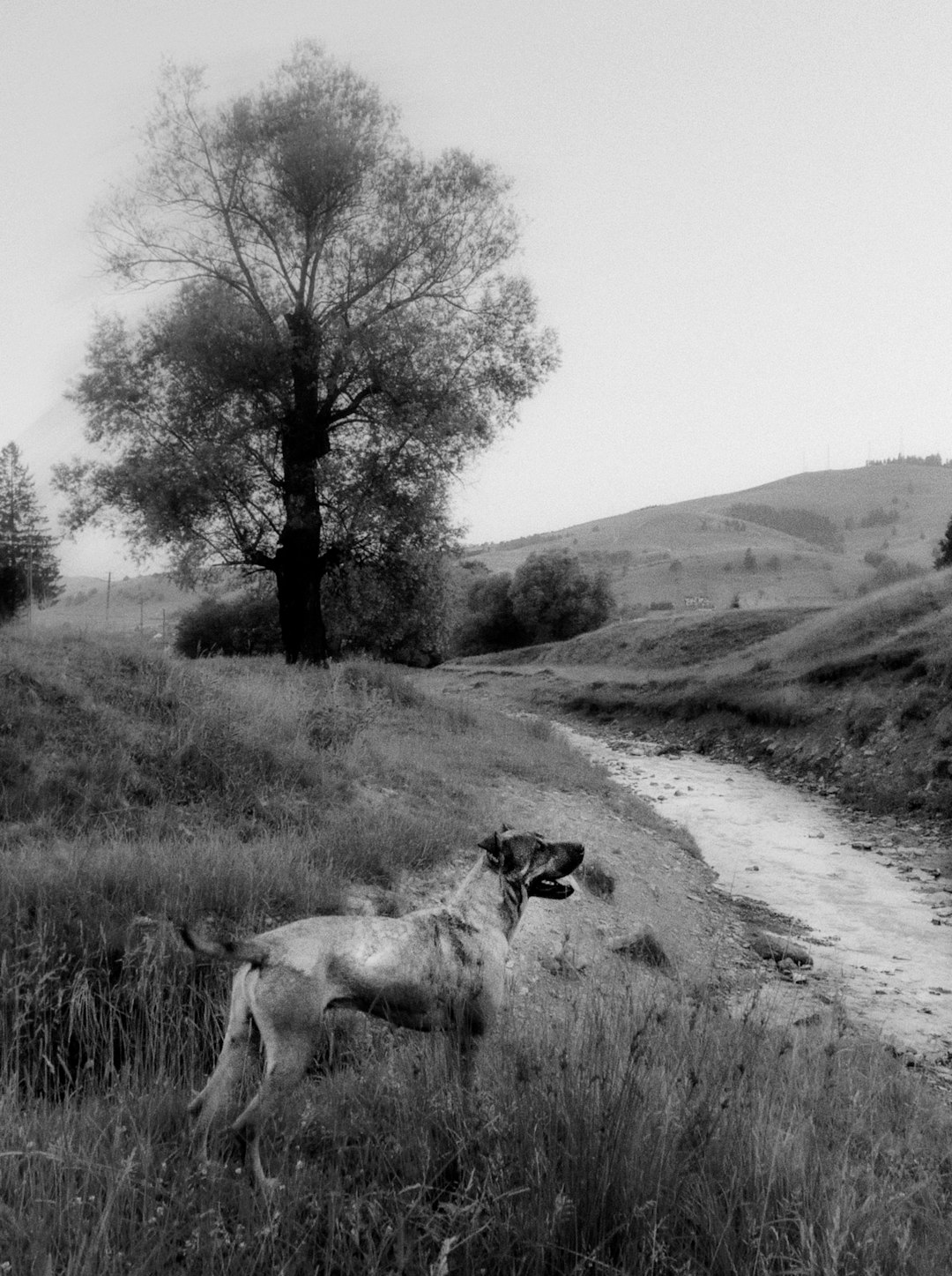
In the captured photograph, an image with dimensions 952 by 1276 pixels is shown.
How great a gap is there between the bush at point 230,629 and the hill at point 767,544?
38.6m

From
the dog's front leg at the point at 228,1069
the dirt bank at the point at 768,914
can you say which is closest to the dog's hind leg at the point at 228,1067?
the dog's front leg at the point at 228,1069

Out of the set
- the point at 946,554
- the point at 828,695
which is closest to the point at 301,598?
the point at 828,695

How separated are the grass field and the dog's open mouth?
56 centimetres

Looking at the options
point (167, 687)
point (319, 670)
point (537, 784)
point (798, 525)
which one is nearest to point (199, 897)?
point (167, 687)

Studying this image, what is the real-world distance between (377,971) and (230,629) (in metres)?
48.7

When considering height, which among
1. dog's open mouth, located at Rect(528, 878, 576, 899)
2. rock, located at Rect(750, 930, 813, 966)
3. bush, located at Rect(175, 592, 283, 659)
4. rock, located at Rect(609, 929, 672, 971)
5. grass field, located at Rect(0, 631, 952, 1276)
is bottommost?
rock, located at Rect(750, 930, 813, 966)

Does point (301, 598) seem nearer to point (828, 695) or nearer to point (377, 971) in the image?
point (828, 695)

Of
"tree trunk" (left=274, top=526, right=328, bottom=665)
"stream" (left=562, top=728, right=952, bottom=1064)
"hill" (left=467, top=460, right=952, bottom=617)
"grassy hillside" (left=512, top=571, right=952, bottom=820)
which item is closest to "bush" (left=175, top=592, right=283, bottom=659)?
"grassy hillside" (left=512, top=571, right=952, bottom=820)

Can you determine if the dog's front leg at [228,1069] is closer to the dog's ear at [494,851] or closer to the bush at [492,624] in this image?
the dog's ear at [494,851]

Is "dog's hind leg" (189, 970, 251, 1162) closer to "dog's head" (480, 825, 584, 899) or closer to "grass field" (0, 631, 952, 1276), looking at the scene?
"grass field" (0, 631, 952, 1276)

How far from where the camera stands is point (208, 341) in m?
20.2

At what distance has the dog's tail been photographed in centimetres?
313

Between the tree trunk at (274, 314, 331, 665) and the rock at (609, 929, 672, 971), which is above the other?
the tree trunk at (274, 314, 331, 665)

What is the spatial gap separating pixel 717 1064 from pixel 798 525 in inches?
7007
